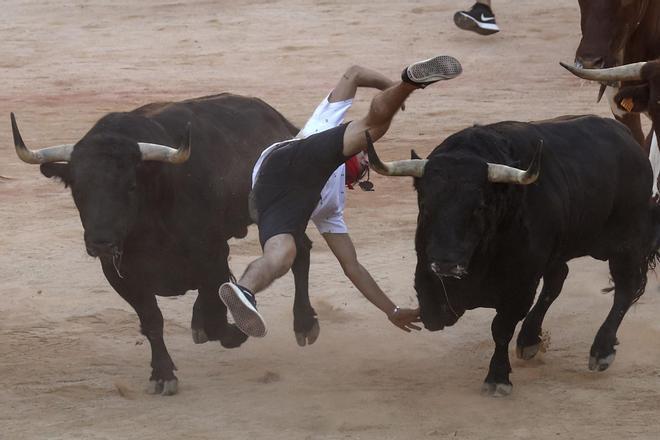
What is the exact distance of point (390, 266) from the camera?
9.97m

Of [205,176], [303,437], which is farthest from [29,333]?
[303,437]

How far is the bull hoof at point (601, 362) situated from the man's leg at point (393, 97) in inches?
65.8

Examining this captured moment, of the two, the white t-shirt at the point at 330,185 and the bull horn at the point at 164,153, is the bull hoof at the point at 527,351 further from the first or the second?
the bull horn at the point at 164,153

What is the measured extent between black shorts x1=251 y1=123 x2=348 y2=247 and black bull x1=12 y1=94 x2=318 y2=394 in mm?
480

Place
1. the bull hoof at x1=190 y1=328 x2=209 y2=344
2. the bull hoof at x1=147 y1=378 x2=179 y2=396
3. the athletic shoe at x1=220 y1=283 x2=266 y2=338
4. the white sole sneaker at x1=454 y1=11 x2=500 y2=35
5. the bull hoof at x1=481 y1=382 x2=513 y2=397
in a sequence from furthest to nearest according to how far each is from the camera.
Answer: the white sole sneaker at x1=454 y1=11 x2=500 y2=35 → the bull hoof at x1=190 y1=328 x2=209 y2=344 → the bull hoof at x1=147 y1=378 x2=179 y2=396 → the bull hoof at x1=481 y1=382 x2=513 y2=397 → the athletic shoe at x1=220 y1=283 x2=266 y2=338

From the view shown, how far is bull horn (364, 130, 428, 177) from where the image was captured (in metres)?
7.09

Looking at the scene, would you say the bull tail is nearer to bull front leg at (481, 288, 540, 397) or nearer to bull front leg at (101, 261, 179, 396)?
bull front leg at (481, 288, 540, 397)

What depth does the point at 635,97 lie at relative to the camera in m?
8.70

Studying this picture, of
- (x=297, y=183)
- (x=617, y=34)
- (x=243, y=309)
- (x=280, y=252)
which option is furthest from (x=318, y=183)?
(x=617, y=34)

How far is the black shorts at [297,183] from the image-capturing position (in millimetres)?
7453

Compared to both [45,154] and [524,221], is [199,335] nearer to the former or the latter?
[45,154]

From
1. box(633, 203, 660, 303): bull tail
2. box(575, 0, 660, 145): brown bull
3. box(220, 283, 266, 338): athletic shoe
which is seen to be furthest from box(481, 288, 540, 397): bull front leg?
box(575, 0, 660, 145): brown bull

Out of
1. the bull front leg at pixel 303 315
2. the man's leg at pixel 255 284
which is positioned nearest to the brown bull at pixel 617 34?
the bull front leg at pixel 303 315

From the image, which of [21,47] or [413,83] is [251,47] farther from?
[413,83]
